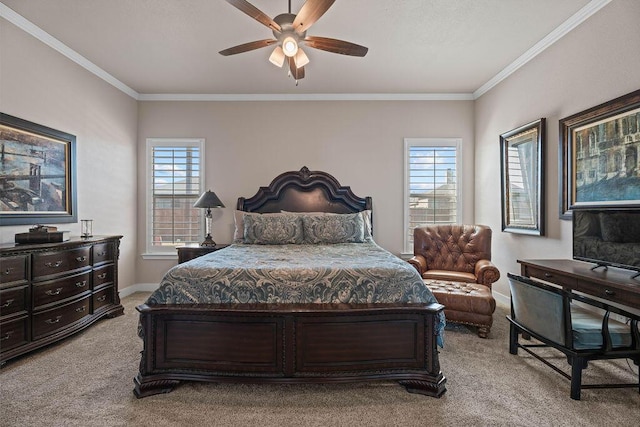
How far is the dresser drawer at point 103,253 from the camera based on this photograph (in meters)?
3.64

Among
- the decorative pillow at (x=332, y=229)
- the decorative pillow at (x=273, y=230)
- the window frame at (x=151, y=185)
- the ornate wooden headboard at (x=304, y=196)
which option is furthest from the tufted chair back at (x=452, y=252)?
the window frame at (x=151, y=185)

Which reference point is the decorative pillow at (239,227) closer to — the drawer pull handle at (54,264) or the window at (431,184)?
the drawer pull handle at (54,264)

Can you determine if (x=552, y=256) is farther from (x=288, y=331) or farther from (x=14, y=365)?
(x=14, y=365)

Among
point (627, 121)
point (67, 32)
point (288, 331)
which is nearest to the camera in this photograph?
point (288, 331)

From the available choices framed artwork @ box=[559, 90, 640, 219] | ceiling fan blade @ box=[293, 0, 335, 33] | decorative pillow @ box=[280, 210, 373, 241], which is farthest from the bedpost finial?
framed artwork @ box=[559, 90, 640, 219]

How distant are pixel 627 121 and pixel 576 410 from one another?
2.27 metres

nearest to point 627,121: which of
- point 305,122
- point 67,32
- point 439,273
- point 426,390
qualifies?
point 439,273

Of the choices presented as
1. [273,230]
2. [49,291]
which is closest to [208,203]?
[273,230]

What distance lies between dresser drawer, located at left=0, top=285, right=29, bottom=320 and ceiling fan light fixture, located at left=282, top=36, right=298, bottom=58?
3013 millimetres

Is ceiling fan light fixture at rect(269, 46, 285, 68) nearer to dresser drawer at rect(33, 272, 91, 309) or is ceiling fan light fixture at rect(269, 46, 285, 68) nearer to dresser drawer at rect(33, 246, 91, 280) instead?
dresser drawer at rect(33, 246, 91, 280)

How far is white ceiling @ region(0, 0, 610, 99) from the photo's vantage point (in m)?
2.93

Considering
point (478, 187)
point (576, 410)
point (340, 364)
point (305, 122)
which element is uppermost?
point (305, 122)

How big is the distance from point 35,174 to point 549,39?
5537 millimetres

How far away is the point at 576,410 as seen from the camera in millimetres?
2059
